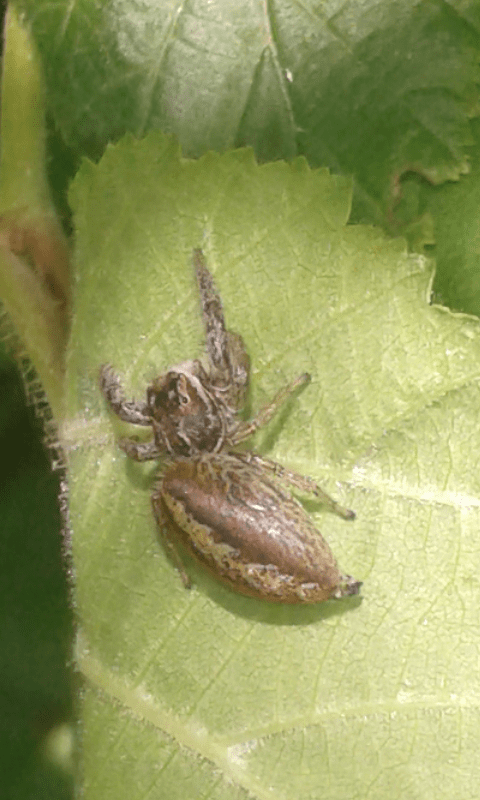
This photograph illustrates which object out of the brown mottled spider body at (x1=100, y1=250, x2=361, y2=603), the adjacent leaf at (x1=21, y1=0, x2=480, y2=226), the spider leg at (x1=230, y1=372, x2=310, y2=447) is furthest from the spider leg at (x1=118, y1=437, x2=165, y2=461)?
the adjacent leaf at (x1=21, y1=0, x2=480, y2=226)

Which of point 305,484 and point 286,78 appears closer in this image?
point 305,484

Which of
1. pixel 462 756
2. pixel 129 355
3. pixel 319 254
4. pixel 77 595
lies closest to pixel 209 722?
pixel 77 595

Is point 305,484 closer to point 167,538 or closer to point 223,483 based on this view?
point 223,483

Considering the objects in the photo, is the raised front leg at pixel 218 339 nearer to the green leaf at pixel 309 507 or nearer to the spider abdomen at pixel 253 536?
the green leaf at pixel 309 507

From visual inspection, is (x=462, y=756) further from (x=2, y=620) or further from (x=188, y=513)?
(x=2, y=620)

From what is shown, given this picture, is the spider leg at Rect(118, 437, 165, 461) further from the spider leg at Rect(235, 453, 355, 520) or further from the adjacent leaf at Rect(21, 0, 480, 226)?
the adjacent leaf at Rect(21, 0, 480, 226)

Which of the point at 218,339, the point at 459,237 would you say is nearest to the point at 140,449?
the point at 218,339
